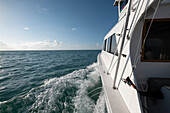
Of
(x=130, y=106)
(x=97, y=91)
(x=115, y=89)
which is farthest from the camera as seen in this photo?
(x=97, y=91)

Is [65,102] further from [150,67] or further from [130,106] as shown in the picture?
[150,67]

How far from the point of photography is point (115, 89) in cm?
198

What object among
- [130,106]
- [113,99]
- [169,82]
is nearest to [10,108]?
[113,99]

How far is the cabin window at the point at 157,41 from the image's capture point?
162 centimetres

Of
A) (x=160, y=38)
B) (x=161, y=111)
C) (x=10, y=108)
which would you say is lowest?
(x=10, y=108)

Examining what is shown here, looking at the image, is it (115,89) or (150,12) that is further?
(115,89)

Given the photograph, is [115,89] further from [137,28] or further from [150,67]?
[137,28]

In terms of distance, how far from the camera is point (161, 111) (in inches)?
55.5

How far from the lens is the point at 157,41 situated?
1.70 meters

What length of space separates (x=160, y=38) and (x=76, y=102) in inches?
124

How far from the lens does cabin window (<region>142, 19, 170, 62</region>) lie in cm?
162

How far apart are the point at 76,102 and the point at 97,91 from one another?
1056mm

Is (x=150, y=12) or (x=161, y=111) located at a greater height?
(x=150, y=12)

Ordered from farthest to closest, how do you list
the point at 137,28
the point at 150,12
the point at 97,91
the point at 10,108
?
the point at 97,91 < the point at 10,108 < the point at 137,28 < the point at 150,12
